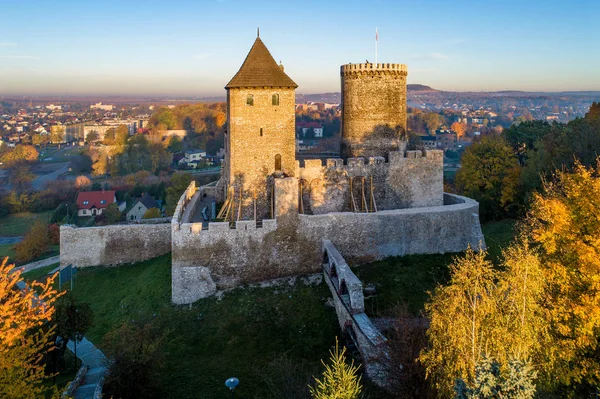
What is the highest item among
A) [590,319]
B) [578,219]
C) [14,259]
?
[578,219]

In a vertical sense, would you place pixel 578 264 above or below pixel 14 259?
above

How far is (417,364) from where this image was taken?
37.1 feet

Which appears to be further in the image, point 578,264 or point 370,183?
point 370,183

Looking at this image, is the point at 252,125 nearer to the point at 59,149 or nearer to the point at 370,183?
the point at 370,183

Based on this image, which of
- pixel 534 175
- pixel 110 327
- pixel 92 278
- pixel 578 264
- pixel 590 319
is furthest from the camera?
pixel 534 175

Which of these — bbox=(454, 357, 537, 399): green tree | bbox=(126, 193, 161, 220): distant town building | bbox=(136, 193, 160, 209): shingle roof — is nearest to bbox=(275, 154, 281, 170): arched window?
bbox=(454, 357, 537, 399): green tree

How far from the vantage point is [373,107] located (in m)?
22.7

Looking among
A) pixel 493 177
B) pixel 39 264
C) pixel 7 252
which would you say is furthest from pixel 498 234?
pixel 7 252

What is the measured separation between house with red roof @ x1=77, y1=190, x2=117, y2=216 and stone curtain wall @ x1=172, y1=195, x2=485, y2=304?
3658cm

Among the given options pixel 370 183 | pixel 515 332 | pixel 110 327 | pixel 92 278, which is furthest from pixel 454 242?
pixel 92 278

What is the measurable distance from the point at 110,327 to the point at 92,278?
535 centimetres

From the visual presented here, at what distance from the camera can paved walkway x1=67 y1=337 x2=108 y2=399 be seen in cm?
1483

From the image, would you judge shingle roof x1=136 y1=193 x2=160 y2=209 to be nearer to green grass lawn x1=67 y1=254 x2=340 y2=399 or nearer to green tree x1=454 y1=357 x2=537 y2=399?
green grass lawn x1=67 y1=254 x2=340 y2=399

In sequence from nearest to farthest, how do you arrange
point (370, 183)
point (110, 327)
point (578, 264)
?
point (578, 264) → point (110, 327) → point (370, 183)
